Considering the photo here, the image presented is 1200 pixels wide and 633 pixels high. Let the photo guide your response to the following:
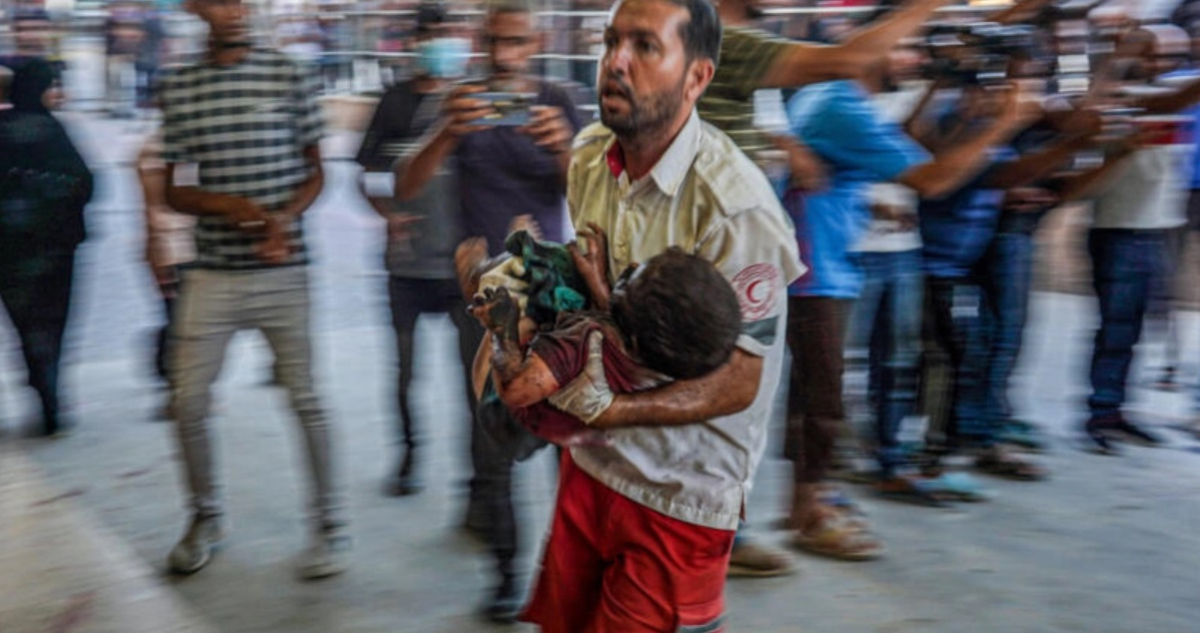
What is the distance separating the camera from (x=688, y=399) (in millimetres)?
1824

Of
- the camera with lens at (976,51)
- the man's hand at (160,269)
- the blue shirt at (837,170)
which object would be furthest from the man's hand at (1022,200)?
the man's hand at (160,269)

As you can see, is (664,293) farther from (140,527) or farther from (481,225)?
(140,527)

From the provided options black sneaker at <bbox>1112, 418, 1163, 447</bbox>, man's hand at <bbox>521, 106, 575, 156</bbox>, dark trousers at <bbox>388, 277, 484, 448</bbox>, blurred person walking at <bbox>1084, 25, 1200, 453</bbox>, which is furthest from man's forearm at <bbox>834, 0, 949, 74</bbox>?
black sneaker at <bbox>1112, 418, 1163, 447</bbox>

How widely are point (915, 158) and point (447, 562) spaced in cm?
204

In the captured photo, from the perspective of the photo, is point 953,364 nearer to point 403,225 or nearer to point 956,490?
point 956,490

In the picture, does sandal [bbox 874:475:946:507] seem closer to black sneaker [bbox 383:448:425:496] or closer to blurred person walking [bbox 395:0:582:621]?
blurred person walking [bbox 395:0:582:621]

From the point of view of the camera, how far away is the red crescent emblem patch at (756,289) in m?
1.81

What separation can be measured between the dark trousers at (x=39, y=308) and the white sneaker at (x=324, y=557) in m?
1.89

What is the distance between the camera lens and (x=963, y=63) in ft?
13.2

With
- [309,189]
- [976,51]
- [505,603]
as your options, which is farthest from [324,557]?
[976,51]

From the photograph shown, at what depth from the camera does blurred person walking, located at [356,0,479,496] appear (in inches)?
152

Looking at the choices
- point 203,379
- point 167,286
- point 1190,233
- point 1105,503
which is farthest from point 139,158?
point 1190,233

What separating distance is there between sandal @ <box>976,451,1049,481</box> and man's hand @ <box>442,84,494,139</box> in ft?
8.67

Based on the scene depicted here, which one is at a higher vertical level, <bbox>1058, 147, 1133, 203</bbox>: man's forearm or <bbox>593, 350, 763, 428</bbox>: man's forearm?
<bbox>1058, 147, 1133, 203</bbox>: man's forearm
